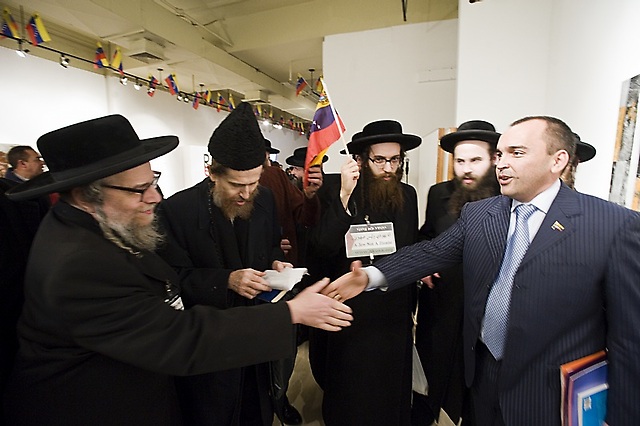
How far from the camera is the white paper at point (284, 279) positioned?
1450 mm

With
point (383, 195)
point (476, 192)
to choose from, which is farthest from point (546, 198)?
point (383, 195)

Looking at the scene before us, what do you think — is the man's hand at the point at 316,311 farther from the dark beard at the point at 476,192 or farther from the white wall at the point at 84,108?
the white wall at the point at 84,108

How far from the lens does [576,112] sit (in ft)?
7.93

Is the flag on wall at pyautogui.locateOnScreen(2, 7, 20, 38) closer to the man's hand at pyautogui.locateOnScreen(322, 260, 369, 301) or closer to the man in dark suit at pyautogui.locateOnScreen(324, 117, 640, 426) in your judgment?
the man's hand at pyautogui.locateOnScreen(322, 260, 369, 301)

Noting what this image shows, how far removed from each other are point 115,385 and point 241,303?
2.18ft

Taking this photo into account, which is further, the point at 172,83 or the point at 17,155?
the point at 172,83

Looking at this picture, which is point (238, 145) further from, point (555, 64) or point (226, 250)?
point (555, 64)

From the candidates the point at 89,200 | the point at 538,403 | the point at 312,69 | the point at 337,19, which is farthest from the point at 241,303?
the point at 312,69

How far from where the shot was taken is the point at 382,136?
2.04m

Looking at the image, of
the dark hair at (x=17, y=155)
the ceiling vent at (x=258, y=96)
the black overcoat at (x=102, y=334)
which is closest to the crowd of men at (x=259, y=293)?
the black overcoat at (x=102, y=334)

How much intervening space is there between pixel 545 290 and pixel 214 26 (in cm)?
625

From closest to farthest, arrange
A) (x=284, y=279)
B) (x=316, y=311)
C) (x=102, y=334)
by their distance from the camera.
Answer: (x=102, y=334), (x=316, y=311), (x=284, y=279)

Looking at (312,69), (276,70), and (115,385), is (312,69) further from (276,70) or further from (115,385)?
(115,385)

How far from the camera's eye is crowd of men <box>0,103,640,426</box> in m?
0.99
